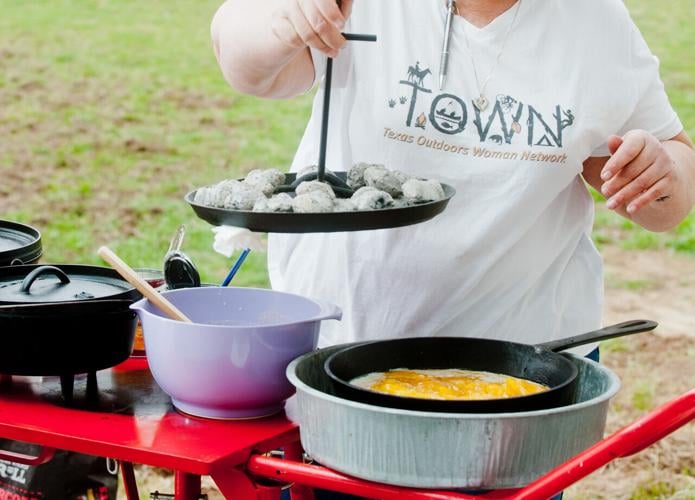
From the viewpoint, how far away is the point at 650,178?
1768 mm

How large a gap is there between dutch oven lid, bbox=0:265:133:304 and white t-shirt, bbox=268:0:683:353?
369mm

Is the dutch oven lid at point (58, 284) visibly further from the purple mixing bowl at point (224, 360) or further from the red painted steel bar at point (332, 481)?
the red painted steel bar at point (332, 481)

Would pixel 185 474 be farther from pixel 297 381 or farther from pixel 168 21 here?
pixel 168 21

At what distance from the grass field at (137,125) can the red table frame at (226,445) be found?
8.58 feet

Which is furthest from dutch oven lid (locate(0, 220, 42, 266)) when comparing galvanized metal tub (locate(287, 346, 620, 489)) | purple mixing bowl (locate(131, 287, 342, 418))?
galvanized metal tub (locate(287, 346, 620, 489))

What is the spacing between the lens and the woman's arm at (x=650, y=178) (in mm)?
1714

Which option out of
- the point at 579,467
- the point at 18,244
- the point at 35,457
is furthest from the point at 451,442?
the point at 18,244

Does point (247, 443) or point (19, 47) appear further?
point (19, 47)

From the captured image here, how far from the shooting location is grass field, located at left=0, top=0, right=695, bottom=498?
5.61 meters

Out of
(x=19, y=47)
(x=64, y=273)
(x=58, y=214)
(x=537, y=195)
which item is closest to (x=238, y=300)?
(x=64, y=273)

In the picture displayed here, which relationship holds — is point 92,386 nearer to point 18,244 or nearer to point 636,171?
point 18,244

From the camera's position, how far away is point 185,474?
5.65 ft

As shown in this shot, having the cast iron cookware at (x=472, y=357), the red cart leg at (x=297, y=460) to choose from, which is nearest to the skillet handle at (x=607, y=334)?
the cast iron cookware at (x=472, y=357)

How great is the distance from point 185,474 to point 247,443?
189mm
